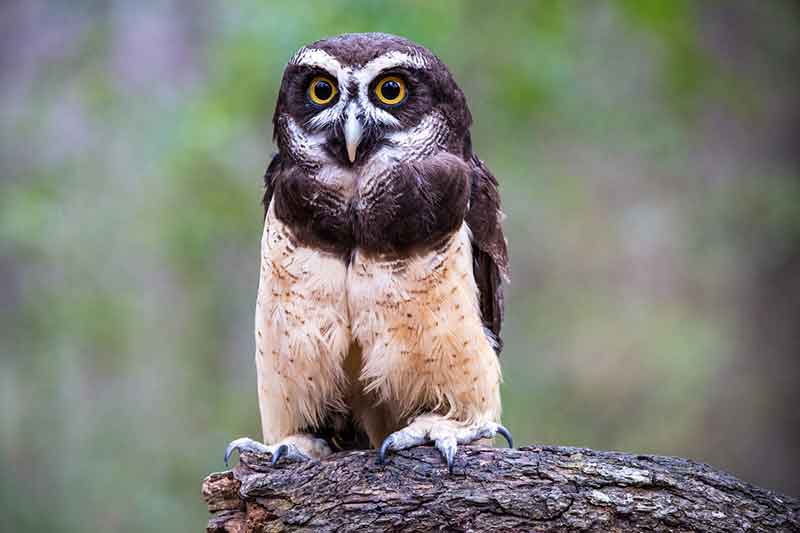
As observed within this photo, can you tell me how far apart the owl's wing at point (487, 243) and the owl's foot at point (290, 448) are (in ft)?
2.88

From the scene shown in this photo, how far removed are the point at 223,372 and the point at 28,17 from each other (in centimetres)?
325

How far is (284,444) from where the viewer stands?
11.2ft

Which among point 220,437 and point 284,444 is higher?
point 220,437

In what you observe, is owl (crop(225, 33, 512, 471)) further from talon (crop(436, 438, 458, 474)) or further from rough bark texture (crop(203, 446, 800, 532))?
rough bark texture (crop(203, 446, 800, 532))

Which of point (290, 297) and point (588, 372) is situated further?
point (588, 372)

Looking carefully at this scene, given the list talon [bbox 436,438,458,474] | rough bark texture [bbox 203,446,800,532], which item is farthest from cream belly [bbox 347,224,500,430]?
rough bark texture [bbox 203,446,800,532]

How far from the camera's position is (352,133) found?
3223 millimetres

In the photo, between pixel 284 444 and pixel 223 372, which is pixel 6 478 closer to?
pixel 223 372

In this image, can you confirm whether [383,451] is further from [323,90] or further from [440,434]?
[323,90]

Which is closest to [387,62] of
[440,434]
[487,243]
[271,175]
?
[271,175]

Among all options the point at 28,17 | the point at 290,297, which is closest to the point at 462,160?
the point at 290,297

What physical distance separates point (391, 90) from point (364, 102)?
4.9 inches

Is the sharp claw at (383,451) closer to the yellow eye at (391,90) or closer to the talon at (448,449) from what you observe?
the talon at (448,449)

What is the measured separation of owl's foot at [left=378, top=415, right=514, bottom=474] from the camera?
316 centimetres
